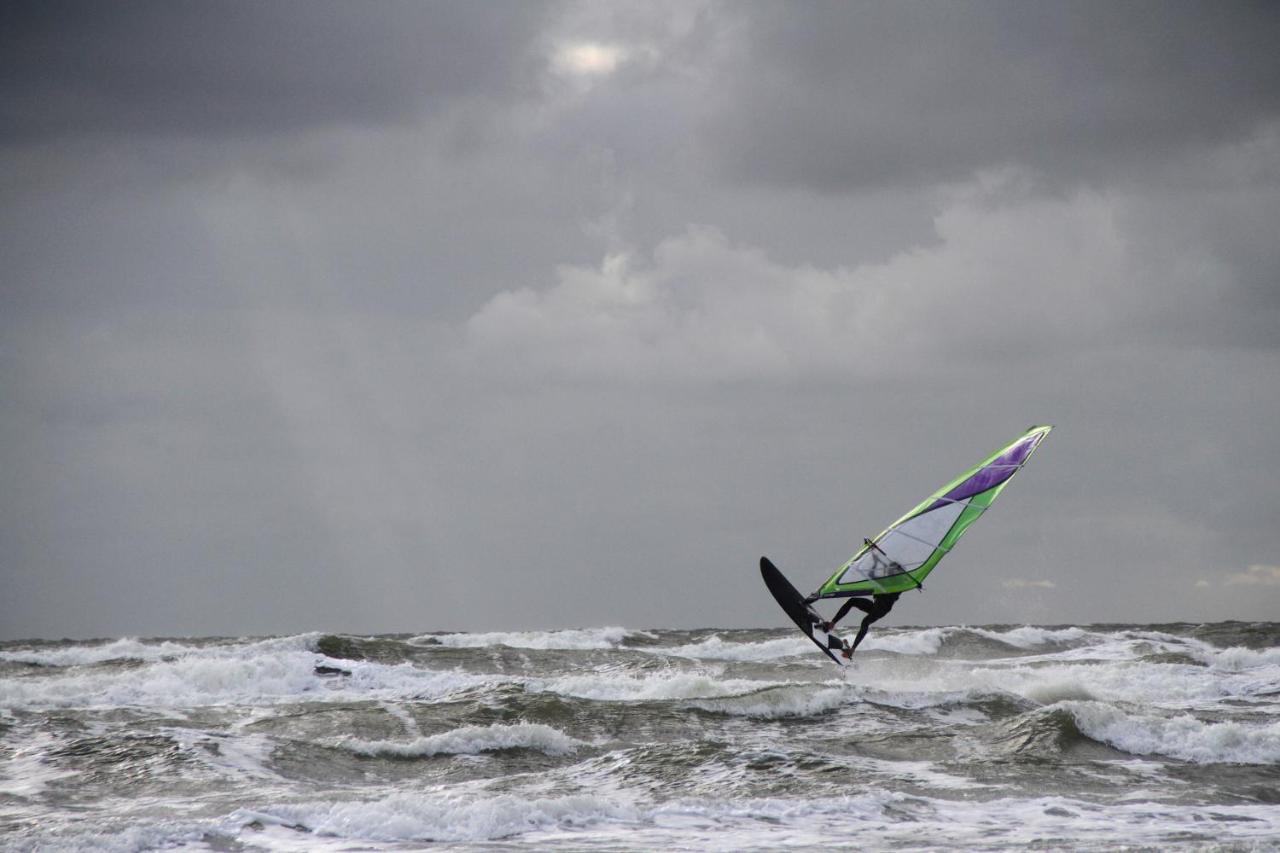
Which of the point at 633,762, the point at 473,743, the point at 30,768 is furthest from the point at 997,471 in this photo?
the point at 30,768

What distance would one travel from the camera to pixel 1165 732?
14258 mm

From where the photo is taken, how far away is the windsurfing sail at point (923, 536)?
14.1 m

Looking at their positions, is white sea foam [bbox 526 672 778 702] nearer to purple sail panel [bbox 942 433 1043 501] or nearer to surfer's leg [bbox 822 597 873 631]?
surfer's leg [bbox 822 597 873 631]

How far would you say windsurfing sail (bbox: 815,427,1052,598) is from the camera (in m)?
14.1

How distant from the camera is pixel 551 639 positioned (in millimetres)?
34812

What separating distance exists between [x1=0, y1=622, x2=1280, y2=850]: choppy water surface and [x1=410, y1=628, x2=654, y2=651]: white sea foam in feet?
37.2

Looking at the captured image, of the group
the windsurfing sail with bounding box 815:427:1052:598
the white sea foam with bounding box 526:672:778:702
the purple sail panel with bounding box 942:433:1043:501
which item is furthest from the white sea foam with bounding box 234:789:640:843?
the white sea foam with bounding box 526:672:778:702

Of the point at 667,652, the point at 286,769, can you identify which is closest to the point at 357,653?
A: the point at 667,652

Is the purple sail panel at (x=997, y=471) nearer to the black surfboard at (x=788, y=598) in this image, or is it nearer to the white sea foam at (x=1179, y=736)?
the black surfboard at (x=788, y=598)

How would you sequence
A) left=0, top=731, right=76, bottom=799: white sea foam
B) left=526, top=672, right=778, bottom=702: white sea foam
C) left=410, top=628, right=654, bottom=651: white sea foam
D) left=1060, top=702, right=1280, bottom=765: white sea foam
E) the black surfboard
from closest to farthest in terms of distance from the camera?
left=0, top=731, right=76, bottom=799: white sea foam
left=1060, top=702, right=1280, bottom=765: white sea foam
the black surfboard
left=526, top=672, right=778, bottom=702: white sea foam
left=410, top=628, right=654, bottom=651: white sea foam

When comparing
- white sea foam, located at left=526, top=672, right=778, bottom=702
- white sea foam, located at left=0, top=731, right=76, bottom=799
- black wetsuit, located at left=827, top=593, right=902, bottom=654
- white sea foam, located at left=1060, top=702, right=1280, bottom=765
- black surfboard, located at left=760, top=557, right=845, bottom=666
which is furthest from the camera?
white sea foam, located at left=526, top=672, right=778, bottom=702

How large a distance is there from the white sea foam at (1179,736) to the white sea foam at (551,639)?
65.5 feet

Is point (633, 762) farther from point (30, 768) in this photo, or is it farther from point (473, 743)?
point (30, 768)

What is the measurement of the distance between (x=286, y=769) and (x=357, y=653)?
13.3 meters
